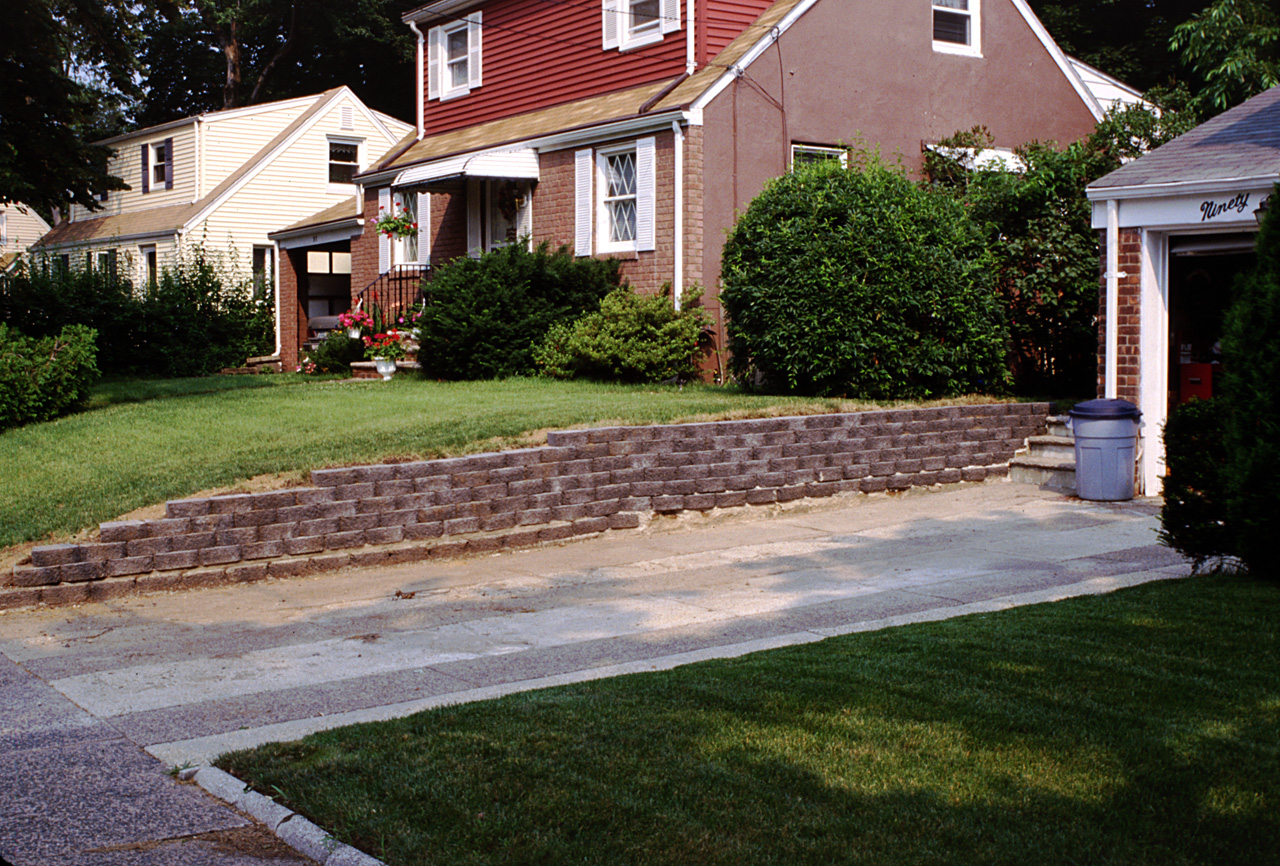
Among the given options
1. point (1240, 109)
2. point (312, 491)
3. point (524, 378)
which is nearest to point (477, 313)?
point (524, 378)

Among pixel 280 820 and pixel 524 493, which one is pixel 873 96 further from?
pixel 280 820

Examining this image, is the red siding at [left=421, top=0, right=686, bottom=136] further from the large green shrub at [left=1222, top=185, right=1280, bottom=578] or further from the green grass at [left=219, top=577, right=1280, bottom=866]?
the green grass at [left=219, top=577, right=1280, bottom=866]

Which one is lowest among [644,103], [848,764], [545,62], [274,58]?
[848,764]

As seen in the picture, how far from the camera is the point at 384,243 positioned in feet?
78.1

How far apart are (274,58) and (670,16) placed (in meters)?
32.5

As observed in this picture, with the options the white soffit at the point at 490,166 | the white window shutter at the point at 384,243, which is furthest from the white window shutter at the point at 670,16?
the white window shutter at the point at 384,243

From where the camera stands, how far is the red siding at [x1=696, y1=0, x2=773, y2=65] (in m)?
18.1

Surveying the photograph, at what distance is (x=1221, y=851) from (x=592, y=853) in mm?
1926

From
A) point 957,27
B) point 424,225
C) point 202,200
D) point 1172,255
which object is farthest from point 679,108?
point 202,200

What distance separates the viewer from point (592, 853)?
12.1ft

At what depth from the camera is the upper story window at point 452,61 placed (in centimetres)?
2269

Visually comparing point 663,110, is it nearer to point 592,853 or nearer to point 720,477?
point 720,477

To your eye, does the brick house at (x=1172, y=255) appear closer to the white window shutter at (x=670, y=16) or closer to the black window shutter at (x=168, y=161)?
the white window shutter at (x=670, y=16)

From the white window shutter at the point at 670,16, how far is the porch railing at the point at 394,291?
21.2 feet
